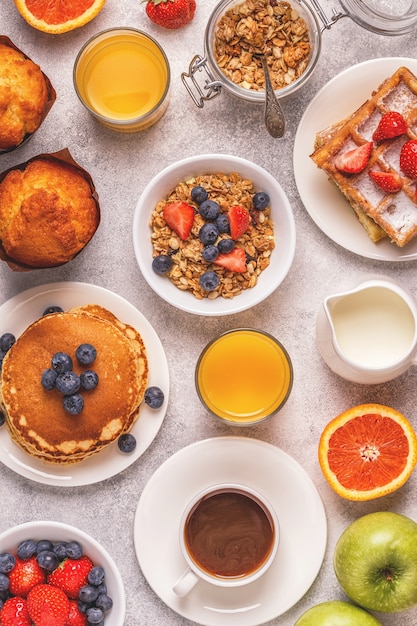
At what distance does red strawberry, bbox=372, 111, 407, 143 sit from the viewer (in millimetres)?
2197

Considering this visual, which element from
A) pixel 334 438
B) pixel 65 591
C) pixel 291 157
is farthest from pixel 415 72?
pixel 65 591

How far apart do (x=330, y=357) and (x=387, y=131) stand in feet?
2.22

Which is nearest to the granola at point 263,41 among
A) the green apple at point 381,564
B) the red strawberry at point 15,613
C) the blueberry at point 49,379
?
the blueberry at point 49,379

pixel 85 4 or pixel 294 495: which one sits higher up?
pixel 85 4

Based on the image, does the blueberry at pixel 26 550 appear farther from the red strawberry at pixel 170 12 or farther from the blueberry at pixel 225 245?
the red strawberry at pixel 170 12

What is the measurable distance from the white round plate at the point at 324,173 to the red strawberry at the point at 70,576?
1.26 metres

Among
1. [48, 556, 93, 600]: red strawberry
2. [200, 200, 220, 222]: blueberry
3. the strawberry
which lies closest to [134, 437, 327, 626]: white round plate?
[48, 556, 93, 600]: red strawberry

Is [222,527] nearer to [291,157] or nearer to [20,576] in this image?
[20,576]

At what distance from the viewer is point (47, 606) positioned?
2.29m

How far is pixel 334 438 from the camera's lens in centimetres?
229

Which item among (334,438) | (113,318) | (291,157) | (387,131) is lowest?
(334,438)

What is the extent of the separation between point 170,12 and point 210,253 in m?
0.74

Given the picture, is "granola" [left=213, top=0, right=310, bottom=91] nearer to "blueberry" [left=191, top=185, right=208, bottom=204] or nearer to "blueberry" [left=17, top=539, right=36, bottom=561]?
"blueberry" [left=191, top=185, right=208, bottom=204]

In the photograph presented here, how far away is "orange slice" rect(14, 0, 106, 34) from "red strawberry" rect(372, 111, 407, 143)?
0.92 m
